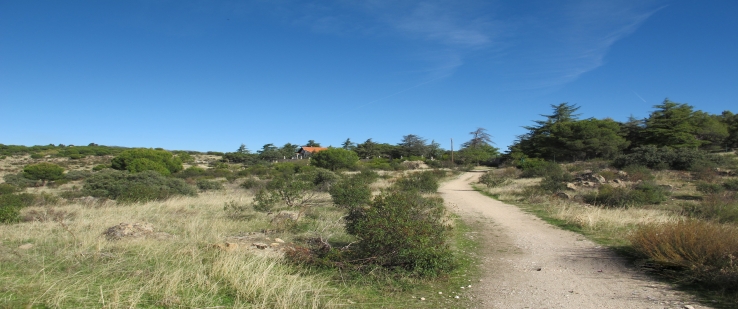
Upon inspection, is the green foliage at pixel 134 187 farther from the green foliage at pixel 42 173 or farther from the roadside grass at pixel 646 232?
the roadside grass at pixel 646 232

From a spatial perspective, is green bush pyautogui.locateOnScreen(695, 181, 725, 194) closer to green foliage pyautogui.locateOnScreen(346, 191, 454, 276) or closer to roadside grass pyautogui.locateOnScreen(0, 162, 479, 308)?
roadside grass pyautogui.locateOnScreen(0, 162, 479, 308)

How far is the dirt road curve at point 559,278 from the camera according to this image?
4.69 m

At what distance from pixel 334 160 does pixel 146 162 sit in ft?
58.1

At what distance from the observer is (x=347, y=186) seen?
14.0 metres

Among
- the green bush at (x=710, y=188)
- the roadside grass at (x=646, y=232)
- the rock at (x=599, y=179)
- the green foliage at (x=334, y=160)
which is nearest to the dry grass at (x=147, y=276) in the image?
the roadside grass at (x=646, y=232)

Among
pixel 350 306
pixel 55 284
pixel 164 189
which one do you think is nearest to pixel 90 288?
pixel 55 284

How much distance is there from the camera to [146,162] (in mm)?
34125

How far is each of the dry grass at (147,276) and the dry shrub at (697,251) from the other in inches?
178

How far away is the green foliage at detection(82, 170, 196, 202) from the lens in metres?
15.9

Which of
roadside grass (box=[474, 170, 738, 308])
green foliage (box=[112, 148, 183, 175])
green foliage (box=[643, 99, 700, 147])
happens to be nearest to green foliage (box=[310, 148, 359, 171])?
green foliage (box=[112, 148, 183, 175])

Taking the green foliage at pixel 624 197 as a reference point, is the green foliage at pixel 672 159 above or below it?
above

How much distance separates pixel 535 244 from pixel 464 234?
1771 mm

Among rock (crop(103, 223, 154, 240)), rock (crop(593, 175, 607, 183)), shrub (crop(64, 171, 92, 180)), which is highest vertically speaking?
rock (crop(593, 175, 607, 183))

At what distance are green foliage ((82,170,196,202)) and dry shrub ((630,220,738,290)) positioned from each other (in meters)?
15.5
